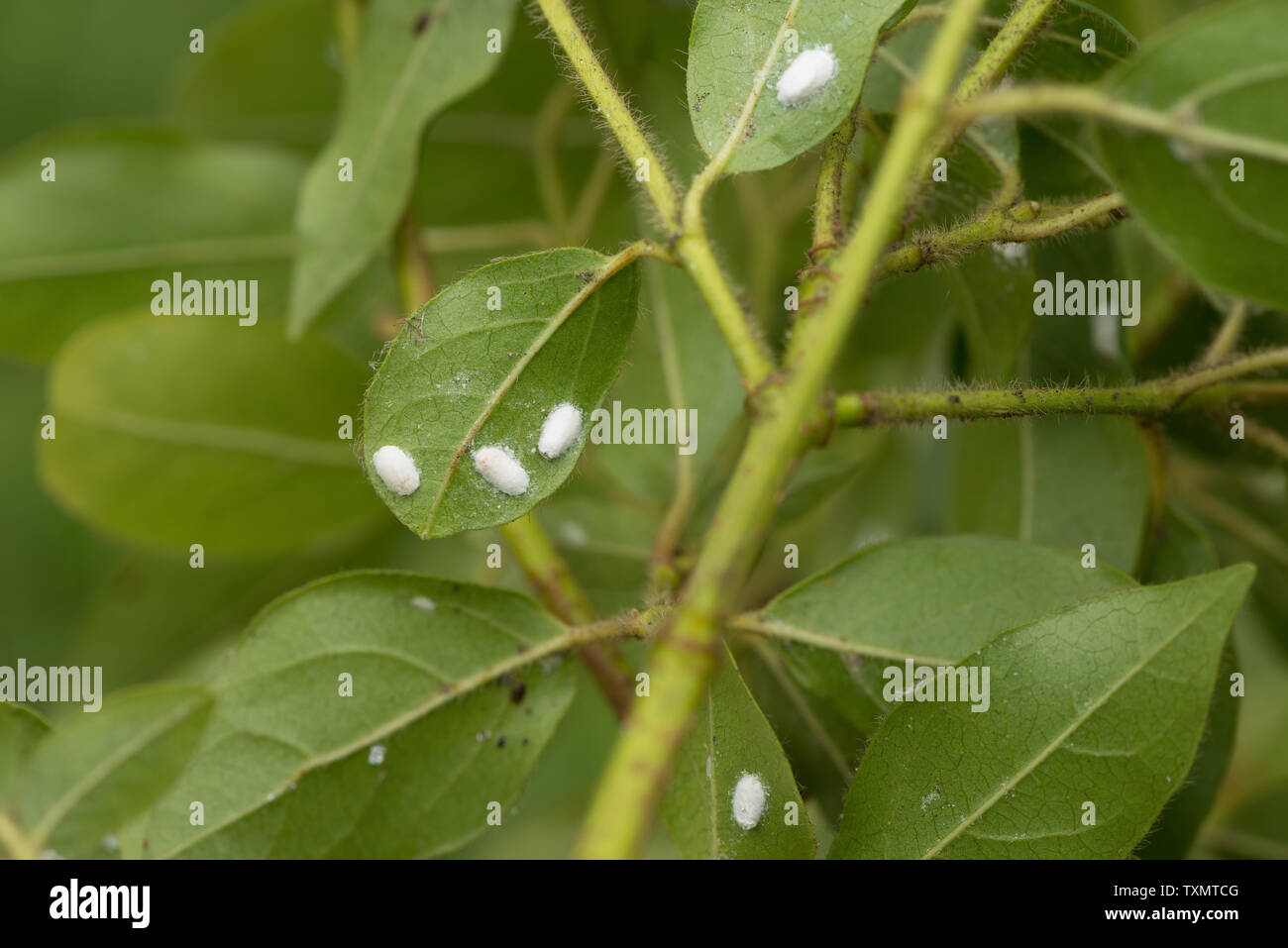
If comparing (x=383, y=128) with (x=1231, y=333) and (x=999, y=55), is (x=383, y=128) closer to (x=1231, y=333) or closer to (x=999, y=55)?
(x=999, y=55)

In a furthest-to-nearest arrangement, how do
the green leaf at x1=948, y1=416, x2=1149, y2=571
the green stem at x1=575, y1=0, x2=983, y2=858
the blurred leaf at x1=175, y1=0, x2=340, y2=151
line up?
the blurred leaf at x1=175, y1=0, x2=340, y2=151 < the green leaf at x1=948, y1=416, x2=1149, y2=571 < the green stem at x1=575, y1=0, x2=983, y2=858

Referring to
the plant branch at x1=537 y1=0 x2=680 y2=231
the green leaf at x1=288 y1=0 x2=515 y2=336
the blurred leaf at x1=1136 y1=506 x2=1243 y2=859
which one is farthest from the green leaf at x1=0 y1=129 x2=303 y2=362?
the blurred leaf at x1=1136 y1=506 x2=1243 y2=859

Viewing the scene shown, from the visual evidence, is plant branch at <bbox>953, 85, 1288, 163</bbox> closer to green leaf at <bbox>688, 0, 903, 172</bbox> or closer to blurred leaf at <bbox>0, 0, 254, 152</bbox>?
green leaf at <bbox>688, 0, 903, 172</bbox>

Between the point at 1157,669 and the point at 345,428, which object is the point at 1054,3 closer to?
the point at 1157,669

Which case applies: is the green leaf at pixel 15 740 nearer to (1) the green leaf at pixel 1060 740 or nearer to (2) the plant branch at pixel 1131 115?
(1) the green leaf at pixel 1060 740

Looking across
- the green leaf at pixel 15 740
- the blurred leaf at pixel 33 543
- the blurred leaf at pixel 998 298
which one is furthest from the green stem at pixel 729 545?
the blurred leaf at pixel 33 543

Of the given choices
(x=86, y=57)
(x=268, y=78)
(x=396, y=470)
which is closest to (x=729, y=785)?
(x=396, y=470)

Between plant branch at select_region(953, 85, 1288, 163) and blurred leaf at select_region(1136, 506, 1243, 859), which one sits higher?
plant branch at select_region(953, 85, 1288, 163)
